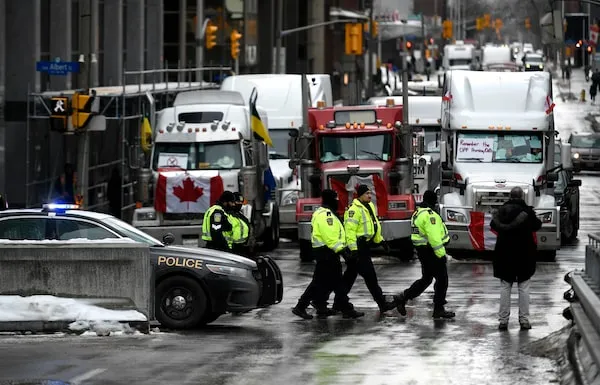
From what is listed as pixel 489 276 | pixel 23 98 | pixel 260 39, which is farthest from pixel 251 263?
pixel 260 39

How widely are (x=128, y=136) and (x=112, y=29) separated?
505 centimetres

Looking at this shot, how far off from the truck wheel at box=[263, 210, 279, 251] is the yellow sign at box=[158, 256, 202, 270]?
13.3 metres

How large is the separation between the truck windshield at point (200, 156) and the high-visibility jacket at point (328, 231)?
10890 millimetres

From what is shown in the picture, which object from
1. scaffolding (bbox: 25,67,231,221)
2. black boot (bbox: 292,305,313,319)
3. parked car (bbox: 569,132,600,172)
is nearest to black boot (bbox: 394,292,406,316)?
black boot (bbox: 292,305,313,319)

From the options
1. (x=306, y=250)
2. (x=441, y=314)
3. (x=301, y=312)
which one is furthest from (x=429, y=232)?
(x=306, y=250)

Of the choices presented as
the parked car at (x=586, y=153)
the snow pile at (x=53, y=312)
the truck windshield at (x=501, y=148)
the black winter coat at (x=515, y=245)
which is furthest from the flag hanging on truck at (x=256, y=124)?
the parked car at (x=586, y=153)

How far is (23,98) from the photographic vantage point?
36.7 metres

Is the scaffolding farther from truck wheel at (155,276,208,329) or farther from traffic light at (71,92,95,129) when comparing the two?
truck wheel at (155,276,208,329)

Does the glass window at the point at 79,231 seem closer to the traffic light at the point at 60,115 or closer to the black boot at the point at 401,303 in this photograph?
the black boot at the point at 401,303

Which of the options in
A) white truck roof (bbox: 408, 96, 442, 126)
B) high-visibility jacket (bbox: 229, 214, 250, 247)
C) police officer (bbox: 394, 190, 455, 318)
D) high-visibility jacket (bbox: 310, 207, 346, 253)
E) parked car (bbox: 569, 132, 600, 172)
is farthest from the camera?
parked car (bbox: 569, 132, 600, 172)

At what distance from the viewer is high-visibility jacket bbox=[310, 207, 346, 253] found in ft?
63.4

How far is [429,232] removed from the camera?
1952 cm

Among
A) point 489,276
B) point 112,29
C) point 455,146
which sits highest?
point 112,29

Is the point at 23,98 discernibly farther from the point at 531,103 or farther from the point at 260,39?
the point at 260,39
